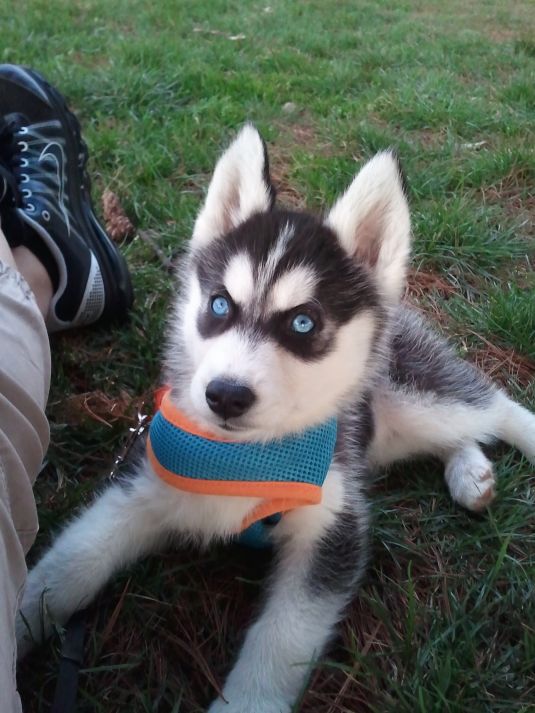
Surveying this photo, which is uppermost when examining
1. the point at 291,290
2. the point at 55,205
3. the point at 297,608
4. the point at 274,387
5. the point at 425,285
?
the point at 291,290

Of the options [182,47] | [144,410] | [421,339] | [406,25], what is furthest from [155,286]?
[406,25]

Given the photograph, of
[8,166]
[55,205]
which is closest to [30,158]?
[8,166]

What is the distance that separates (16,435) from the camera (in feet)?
4.88

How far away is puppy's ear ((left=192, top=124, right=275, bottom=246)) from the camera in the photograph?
2.13 metres

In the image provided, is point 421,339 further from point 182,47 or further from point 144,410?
point 182,47

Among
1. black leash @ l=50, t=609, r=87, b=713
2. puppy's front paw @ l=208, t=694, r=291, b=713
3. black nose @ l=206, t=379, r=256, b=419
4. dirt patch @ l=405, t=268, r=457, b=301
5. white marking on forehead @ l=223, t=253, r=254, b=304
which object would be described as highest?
white marking on forehead @ l=223, t=253, r=254, b=304

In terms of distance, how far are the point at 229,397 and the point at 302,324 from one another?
34 centimetres

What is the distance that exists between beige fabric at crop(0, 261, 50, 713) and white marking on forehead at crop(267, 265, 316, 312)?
0.62m

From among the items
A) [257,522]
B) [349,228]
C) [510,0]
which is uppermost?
[349,228]

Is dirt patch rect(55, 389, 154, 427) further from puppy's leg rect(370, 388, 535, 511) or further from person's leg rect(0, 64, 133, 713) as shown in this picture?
puppy's leg rect(370, 388, 535, 511)

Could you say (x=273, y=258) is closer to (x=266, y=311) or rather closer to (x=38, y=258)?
(x=266, y=311)

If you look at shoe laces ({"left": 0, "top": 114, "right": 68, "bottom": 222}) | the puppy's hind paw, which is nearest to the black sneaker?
shoe laces ({"left": 0, "top": 114, "right": 68, "bottom": 222})

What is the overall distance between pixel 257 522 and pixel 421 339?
119 cm

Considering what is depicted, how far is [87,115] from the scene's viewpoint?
495 centimetres
